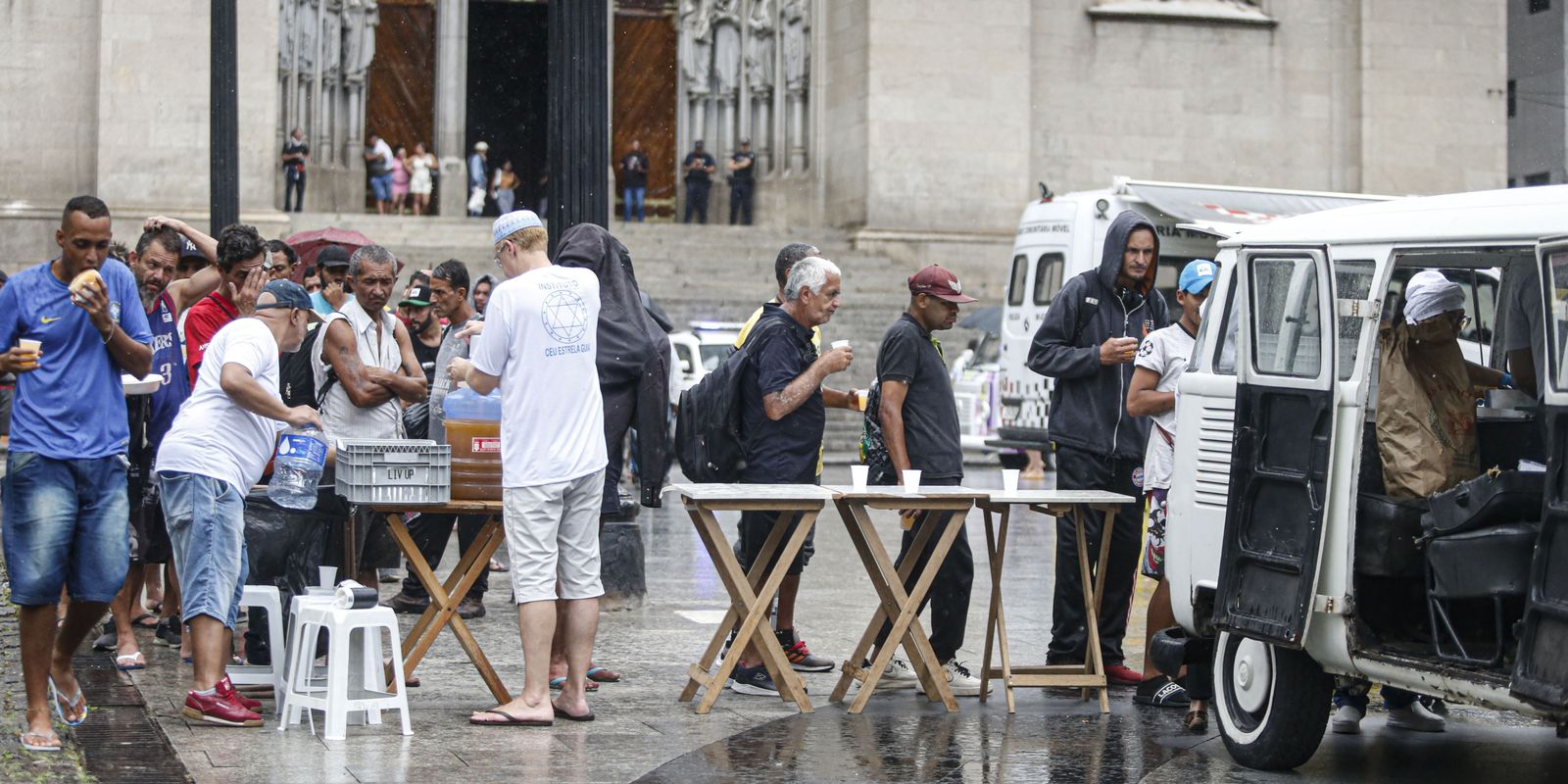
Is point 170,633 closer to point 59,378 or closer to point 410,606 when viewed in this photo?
point 410,606

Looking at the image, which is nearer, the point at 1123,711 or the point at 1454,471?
the point at 1454,471

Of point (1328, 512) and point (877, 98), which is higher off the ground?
point (877, 98)

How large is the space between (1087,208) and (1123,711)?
13.3 meters

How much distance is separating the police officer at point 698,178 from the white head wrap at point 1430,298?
82.0 ft

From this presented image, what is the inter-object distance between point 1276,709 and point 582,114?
556 centimetres

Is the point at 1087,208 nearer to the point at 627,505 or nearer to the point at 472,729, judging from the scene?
the point at 627,505

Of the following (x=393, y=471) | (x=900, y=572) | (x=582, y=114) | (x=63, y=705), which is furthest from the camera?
(x=582, y=114)

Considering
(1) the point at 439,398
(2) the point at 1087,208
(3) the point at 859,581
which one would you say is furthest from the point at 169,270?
(2) the point at 1087,208

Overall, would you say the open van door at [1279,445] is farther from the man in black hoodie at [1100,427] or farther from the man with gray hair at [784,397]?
the man with gray hair at [784,397]

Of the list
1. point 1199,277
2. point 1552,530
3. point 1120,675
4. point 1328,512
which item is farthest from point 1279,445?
point 1120,675

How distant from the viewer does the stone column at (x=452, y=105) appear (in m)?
31.4

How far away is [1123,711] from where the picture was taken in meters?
7.95

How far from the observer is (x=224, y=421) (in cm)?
721

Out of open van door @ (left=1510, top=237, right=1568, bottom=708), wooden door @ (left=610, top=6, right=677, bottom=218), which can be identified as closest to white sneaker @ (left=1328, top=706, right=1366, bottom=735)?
open van door @ (left=1510, top=237, right=1568, bottom=708)
